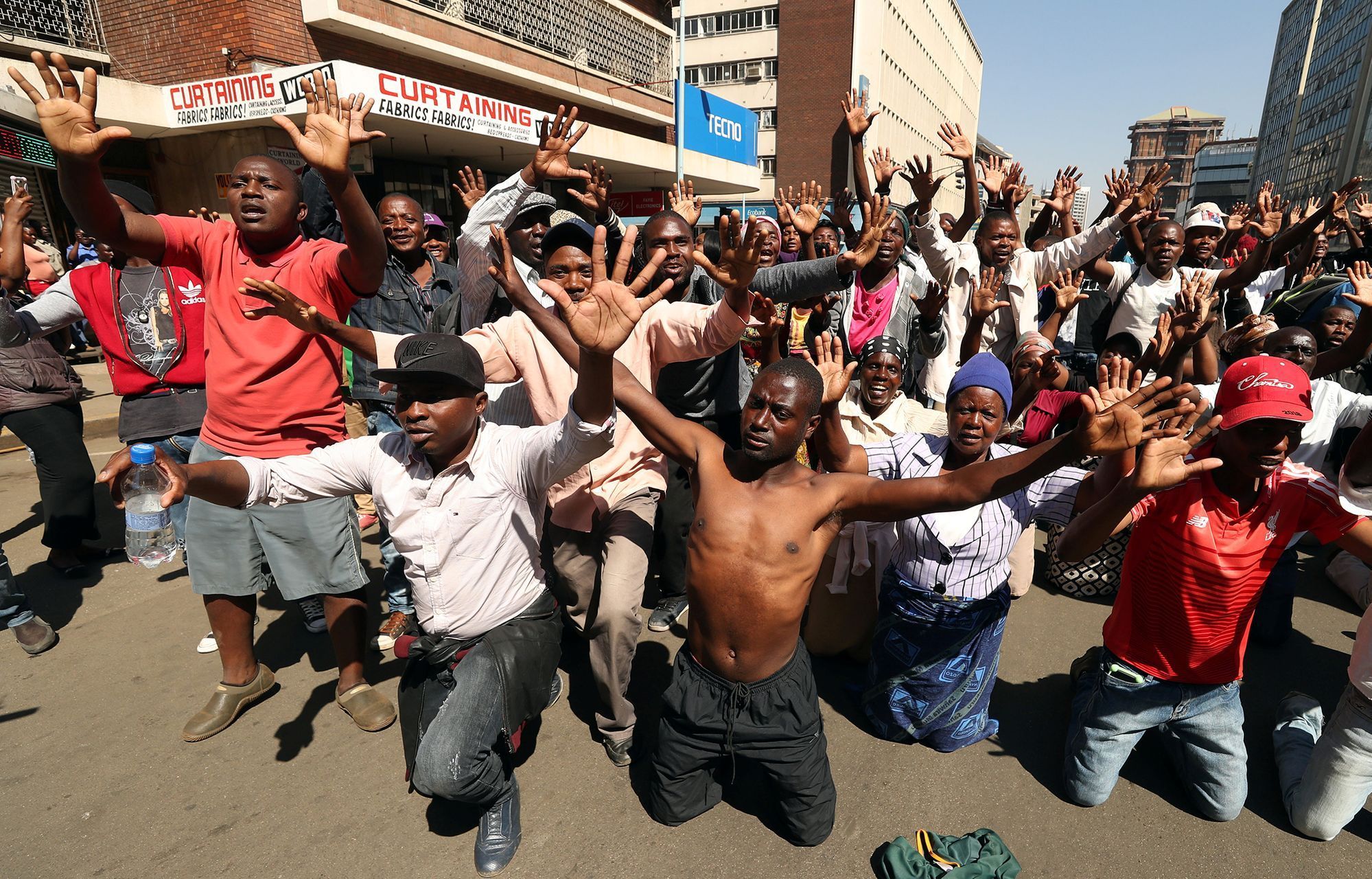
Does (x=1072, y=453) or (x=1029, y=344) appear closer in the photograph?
(x=1072, y=453)

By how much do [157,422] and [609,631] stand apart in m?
2.65

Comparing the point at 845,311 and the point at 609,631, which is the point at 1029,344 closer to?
the point at 845,311

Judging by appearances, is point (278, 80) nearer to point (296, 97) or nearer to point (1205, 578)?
point (296, 97)

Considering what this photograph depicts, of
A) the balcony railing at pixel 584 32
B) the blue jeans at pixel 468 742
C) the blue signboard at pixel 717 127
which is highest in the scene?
the balcony railing at pixel 584 32

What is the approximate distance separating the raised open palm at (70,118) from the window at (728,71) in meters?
41.1

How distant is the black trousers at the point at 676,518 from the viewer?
12.4 ft

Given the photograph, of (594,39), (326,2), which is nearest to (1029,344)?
(326,2)

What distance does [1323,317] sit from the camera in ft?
14.5

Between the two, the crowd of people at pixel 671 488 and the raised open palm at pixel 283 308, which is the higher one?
the raised open palm at pixel 283 308

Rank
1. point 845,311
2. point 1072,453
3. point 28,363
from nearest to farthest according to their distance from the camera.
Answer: point 1072,453 < point 28,363 < point 845,311

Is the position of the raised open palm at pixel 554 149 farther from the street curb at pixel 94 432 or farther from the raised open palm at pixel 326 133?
the street curb at pixel 94 432

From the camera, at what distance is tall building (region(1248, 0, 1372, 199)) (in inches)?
1887

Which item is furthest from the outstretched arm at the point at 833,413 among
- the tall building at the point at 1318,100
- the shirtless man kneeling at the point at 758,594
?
the tall building at the point at 1318,100

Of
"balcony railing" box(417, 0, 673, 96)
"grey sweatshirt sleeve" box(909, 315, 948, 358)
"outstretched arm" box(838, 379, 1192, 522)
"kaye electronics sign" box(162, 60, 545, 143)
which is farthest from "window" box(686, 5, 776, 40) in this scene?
"outstretched arm" box(838, 379, 1192, 522)
